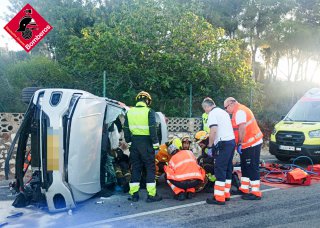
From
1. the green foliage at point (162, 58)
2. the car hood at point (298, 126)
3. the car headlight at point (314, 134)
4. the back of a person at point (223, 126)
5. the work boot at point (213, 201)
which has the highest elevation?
the green foliage at point (162, 58)

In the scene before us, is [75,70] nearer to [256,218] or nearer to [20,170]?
[20,170]

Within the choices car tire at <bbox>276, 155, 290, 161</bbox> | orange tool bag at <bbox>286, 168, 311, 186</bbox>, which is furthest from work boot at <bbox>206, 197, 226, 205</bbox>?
car tire at <bbox>276, 155, 290, 161</bbox>

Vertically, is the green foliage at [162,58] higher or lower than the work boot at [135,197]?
higher

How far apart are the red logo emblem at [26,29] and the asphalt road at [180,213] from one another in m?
6.92

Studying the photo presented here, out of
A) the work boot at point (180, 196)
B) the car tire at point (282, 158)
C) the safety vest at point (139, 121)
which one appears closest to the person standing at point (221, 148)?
the work boot at point (180, 196)

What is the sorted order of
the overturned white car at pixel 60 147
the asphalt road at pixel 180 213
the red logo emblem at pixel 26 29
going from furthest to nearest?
the red logo emblem at pixel 26 29
the overturned white car at pixel 60 147
the asphalt road at pixel 180 213

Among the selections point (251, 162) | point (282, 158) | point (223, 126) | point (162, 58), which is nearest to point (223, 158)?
point (223, 126)

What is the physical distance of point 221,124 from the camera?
618 centimetres

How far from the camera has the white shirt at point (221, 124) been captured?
6160mm

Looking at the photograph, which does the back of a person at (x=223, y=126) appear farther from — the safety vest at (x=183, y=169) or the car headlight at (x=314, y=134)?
the car headlight at (x=314, y=134)

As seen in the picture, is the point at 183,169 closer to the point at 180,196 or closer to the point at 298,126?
the point at 180,196

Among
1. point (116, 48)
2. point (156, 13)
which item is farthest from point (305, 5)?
point (116, 48)

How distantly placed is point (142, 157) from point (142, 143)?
250mm

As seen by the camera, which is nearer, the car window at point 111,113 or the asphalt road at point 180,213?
the asphalt road at point 180,213
